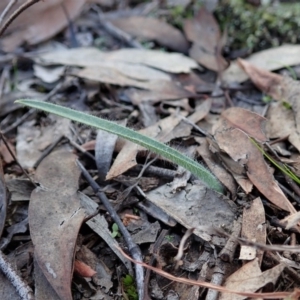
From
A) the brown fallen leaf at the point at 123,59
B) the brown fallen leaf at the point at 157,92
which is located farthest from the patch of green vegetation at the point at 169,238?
the brown fallen leaf at the point at 123,59

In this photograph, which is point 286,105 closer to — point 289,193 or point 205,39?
point 289,193

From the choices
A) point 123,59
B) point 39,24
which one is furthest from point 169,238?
point 39,24

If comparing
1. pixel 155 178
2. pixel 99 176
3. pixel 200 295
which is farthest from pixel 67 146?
pixel 200 295

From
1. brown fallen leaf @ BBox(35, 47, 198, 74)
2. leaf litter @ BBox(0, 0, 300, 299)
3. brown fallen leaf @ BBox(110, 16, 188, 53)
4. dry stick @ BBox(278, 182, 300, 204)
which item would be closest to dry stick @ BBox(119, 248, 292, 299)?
leaf litter @ BBox(0, 0, 300, 299)

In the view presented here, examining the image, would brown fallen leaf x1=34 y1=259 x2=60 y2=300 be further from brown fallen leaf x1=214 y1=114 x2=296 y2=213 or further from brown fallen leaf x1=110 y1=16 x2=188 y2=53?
brown fallen leaf x1=110 y1=16 x2=188 y2=53

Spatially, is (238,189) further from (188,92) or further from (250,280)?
(188,92)

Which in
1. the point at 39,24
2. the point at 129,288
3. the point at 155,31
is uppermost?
the point at 39,24

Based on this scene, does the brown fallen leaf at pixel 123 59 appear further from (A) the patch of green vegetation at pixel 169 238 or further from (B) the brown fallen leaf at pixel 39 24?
(A) the patch of green vegetation at pixel 169 238
